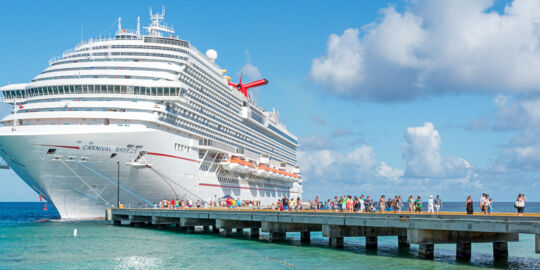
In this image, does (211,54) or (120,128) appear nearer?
(120,128)

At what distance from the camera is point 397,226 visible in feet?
90.7

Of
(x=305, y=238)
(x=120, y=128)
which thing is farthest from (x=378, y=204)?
(x=120, y=128)

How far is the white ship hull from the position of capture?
148 ft

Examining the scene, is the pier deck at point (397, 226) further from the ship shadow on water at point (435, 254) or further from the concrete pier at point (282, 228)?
the ship shadow on water at point (435, 254)

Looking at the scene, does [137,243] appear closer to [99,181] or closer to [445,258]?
[99,181]

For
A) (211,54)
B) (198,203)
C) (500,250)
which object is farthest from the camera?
(211,54)

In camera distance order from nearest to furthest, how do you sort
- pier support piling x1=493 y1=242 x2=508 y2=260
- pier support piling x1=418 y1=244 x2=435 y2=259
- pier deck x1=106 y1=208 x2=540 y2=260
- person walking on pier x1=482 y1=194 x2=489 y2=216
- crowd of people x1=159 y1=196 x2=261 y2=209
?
pier deck x1=106 y1=208 x2=540 y2=260
person walking on pier x1=482 y1=194 x2=489 y2=216
pier support piling x1=418 y1=244 x2=435 y2=259
pier support piling x1=493 y1=242 x2=508 y2=260
crowd of people x1=159 y1=196 x2=261 y2=209

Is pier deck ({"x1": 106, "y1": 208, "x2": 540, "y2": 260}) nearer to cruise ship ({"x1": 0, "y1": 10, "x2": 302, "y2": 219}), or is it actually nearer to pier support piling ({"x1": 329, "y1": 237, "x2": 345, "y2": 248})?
pier support piling ({"x1": 329, "y1": 237, "x2": 345, "y2": 248})

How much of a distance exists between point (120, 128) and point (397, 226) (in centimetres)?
2727

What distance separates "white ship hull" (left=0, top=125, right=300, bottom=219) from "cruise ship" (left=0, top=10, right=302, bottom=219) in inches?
3.6

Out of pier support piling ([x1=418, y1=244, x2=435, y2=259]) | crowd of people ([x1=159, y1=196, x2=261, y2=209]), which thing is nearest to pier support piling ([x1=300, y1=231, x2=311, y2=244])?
pier support piling ([x1=418, y1=244, x2=435, y2=259])

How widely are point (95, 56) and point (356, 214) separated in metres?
35.8

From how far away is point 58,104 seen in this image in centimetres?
4806

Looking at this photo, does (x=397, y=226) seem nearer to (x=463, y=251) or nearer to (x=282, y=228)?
(x=463, y=251)
